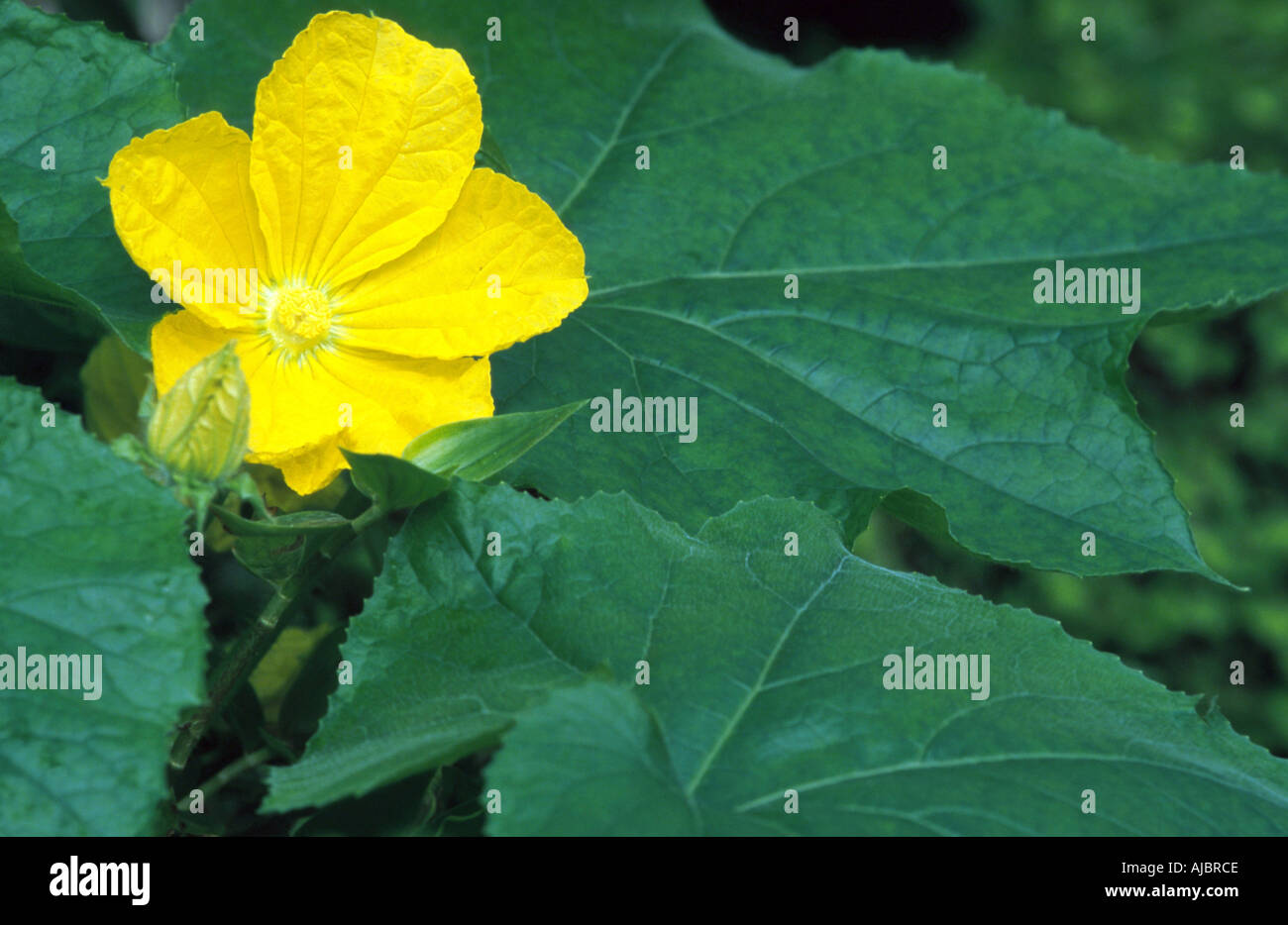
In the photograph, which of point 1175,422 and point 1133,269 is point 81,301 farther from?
point 1175,422

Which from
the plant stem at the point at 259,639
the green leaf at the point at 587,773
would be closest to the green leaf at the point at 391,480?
the plant stem at the point at 259,639

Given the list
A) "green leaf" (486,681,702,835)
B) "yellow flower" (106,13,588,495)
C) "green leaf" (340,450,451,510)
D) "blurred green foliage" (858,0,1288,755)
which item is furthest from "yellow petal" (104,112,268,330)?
"blurred green foliage" (858,0,1288,755)

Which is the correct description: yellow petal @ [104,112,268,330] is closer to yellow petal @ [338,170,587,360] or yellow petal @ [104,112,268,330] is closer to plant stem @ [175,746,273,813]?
yellow petal @ [338,170,587,360]

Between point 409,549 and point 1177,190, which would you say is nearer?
point 409,549

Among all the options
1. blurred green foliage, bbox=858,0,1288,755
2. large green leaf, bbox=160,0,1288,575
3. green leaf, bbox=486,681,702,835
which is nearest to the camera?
green leaf, bbox=486,681,702,835

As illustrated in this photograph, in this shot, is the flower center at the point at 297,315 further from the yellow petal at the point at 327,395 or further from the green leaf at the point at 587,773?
the green leaf at the point at 587,773

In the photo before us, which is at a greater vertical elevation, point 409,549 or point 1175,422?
A: point 1175,422
